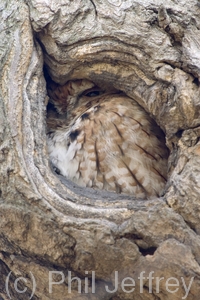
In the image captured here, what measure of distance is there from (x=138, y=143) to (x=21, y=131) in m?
0.65

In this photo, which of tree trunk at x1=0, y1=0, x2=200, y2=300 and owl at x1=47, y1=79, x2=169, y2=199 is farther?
owl at x1=47, y1=79, x2=169, y2=199

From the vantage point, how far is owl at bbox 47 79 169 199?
8.31ft

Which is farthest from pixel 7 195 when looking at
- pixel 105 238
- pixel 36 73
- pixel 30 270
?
pixel 36 73

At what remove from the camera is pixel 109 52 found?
7.93ft

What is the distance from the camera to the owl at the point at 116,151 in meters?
2.53

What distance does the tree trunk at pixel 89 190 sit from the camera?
1.96m

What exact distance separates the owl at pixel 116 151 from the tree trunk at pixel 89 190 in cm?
15

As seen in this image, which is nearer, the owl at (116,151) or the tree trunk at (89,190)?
the tree trunk at (89,190)

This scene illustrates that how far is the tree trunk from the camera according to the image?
1.96 metres

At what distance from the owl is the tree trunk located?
0.15 metres

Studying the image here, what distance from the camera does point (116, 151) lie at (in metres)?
2.58

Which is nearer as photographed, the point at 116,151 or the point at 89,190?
the point at 89,190

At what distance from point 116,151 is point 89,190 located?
13.8 inches

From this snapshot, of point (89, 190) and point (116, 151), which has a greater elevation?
point (116, 151)
